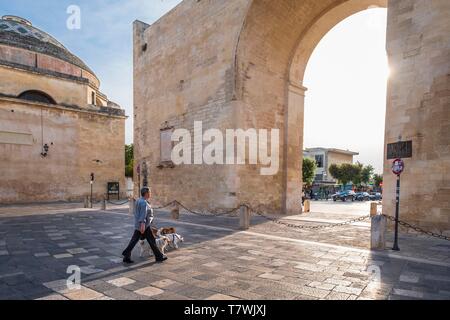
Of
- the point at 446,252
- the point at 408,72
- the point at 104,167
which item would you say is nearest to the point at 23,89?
the point at 104,167

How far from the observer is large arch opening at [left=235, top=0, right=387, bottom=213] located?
12375 millimetres

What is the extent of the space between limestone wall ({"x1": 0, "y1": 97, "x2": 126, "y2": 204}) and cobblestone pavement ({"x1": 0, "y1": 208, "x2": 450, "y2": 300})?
14885 mm

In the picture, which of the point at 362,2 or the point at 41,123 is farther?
the point at 41,123

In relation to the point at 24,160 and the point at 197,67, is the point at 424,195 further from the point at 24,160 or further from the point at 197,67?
the point at 24,160

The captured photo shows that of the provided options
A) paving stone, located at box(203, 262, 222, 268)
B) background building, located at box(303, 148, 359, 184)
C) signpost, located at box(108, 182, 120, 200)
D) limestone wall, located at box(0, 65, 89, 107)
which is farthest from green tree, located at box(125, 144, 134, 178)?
paving stone, located at box(203, 262, 222, 268)

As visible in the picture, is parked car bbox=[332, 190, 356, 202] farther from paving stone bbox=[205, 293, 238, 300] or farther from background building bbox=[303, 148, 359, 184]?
paving stone bbox=[205, 293, 238, 300]

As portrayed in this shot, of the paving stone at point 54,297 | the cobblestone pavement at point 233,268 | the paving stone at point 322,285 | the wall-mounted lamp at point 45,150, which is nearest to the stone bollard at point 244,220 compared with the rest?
the cobblestone pavement at point 233,268

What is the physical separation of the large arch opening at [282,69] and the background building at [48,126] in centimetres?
1640

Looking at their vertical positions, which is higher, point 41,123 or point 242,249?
point 41,123

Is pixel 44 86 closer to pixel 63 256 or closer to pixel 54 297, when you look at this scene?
pixel 63 256

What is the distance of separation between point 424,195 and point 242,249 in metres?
5.56

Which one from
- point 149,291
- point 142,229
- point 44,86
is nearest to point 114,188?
point 44,86

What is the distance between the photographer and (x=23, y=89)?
2123cm

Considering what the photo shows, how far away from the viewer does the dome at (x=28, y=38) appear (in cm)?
2230
